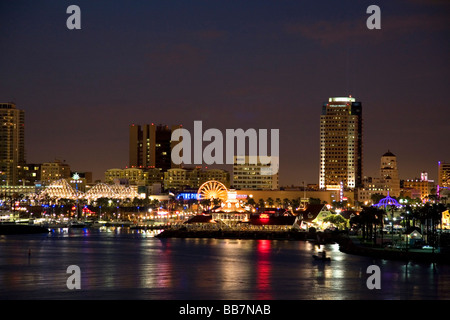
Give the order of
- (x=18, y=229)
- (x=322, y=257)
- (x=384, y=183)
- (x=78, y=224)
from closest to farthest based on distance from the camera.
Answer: (x=322, y=257)
(x=18, y=229)
(x=78, y=224)
(x=384, y=183)

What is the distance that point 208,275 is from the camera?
2350 inches

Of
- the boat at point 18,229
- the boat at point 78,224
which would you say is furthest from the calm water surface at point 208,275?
the boat at point 78,224

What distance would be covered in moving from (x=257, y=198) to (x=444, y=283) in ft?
401

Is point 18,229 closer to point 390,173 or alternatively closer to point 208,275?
point 208,275

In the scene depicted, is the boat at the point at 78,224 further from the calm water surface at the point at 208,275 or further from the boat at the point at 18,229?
the calm water surface at the point at 208,275

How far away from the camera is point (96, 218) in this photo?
17950 centimetres

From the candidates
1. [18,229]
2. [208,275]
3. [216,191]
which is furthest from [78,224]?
[208,275]

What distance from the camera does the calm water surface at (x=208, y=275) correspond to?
49.5 meters

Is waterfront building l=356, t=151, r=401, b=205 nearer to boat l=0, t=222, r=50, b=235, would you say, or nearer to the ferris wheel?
the ferris wheel

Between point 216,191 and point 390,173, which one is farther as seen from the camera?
point 390,173

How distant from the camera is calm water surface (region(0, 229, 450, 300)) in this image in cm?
4953

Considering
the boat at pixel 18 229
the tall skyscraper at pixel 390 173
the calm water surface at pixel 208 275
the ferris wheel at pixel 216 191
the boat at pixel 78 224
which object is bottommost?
the boat at pixel 78 224
